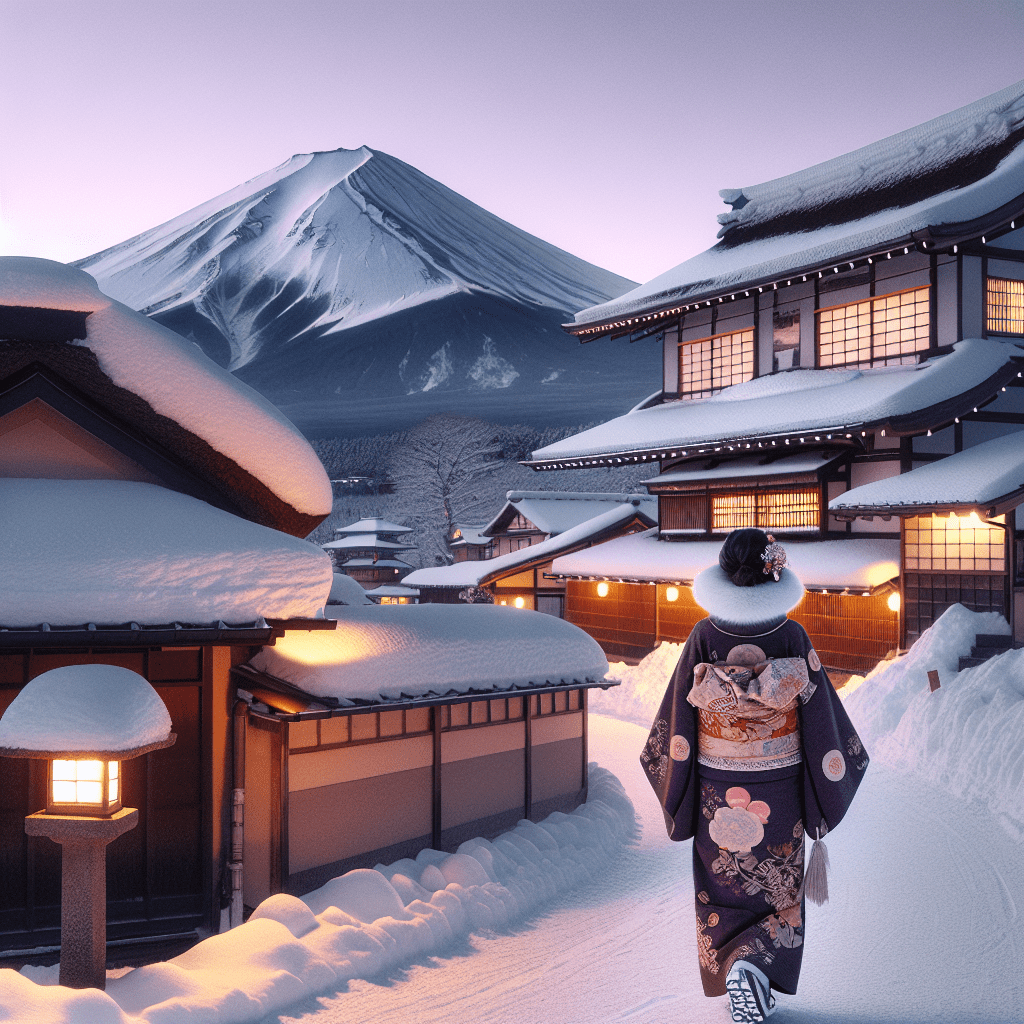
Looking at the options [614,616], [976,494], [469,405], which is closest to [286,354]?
[469,405]

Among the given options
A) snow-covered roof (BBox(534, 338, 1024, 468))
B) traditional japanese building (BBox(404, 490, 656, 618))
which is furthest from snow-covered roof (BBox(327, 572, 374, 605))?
traditional japanese building (BBox(404, 490, 656, 618))

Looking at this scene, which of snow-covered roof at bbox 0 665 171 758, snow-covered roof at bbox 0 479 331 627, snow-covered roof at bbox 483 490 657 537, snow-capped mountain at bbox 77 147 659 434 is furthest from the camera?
snow-capped mountain at bbox 77 147 659 434

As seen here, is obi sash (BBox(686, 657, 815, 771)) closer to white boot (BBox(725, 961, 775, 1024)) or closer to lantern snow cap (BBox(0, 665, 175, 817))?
A: white boot (BBox(725, 961, 775, 1024))

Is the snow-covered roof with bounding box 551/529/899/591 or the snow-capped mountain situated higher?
the snow-capped mountain

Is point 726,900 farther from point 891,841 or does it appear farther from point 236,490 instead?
point 236,490

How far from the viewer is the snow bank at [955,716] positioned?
8.20m

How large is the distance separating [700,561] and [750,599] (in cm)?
1292

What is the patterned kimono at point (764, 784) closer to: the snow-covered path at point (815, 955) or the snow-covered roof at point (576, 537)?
the snow-covered path at point (815, 955)

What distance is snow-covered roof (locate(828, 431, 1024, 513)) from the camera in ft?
38.3

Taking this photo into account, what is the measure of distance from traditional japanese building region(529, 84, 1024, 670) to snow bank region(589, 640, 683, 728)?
1.03m

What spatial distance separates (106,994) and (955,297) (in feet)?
49.9

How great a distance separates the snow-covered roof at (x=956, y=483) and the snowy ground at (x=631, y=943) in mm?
4189

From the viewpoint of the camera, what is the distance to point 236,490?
659cm

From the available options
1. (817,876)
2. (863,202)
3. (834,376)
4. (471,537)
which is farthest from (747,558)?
(471,537)
